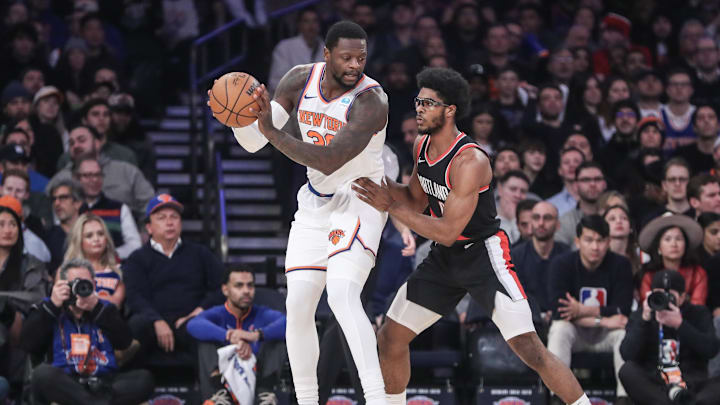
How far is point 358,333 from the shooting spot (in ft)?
18.4

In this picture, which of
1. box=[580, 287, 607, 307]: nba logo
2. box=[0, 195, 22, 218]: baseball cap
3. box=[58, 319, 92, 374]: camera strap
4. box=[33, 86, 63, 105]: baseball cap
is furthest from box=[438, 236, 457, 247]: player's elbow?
box=[33, 86, 63, 105]: baseball cap

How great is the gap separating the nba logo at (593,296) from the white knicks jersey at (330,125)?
2796mm

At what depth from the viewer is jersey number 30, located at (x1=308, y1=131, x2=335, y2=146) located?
19.4 ft

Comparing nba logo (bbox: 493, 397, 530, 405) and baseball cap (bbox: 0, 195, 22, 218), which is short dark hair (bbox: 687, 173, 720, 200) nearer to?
nba logo (bbox: 493, 397, 530, 405)

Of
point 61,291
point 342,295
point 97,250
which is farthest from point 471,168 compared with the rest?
point 97,250

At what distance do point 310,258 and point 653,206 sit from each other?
476 cm

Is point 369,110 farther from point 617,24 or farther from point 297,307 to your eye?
point 617,24

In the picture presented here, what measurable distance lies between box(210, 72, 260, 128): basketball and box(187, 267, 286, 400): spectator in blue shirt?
2484mm

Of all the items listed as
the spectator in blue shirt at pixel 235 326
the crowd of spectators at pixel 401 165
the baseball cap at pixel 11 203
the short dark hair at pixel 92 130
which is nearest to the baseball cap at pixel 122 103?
the crowd of spectators at pixel 401 165

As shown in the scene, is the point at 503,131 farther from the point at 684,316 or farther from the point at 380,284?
the point at 684,316

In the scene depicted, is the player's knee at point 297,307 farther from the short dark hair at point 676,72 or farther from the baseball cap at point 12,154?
the short dark hair at point 676,72

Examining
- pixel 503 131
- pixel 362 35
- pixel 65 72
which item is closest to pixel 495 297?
pixel 362 35

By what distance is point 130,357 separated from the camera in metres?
8.02

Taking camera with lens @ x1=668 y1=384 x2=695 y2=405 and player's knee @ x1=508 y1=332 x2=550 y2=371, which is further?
camera with lens @ x1=668 y1=384 x2=695 y2=405
